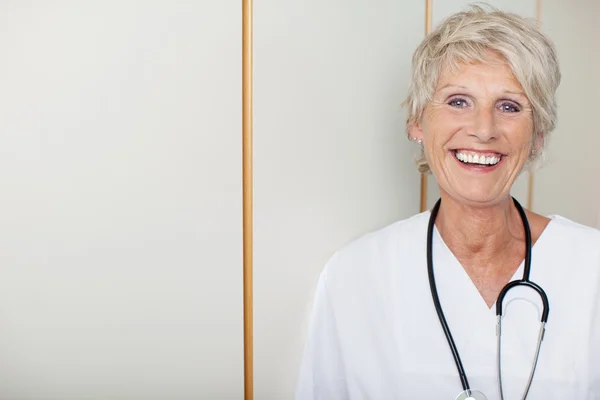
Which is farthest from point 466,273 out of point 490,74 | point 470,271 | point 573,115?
point 573,115

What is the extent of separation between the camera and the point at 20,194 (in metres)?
0.87

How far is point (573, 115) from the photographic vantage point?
177 centimetres

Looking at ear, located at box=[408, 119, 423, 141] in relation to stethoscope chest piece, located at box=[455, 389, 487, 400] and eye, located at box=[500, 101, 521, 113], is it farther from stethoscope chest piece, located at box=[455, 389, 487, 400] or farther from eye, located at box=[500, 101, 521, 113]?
stethoscope chest piece, located at box=[455, 389, 487, 400]

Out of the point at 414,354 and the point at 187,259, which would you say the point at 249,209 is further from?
the point at 414,354

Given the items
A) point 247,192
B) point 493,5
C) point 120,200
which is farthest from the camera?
point 493,5

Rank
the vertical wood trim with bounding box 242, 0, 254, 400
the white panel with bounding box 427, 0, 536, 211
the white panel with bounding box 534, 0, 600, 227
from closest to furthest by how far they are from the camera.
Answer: the vertical wood trim with bounding box 242, 0, 254, 400 → the white panel with bounding box 427, 0, 536, 211 → the white panel with bounding box 534, 0, 600, 227

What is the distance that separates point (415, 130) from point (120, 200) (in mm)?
644

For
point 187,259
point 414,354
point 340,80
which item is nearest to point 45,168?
point 187,259

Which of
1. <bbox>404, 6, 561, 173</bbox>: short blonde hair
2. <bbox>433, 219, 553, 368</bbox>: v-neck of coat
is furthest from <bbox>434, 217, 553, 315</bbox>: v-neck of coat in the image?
<bbox>404, 6, 561, 173</bbox>: short blonde hair

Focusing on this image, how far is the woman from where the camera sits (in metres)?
1.15

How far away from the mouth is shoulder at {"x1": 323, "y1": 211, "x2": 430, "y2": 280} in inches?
7.3

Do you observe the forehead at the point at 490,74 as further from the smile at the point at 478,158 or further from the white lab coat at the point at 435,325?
the white lab coat at the point at 435,325

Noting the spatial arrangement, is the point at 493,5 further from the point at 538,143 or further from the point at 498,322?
the point at 498,322

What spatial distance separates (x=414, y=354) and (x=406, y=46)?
27.0 inches
